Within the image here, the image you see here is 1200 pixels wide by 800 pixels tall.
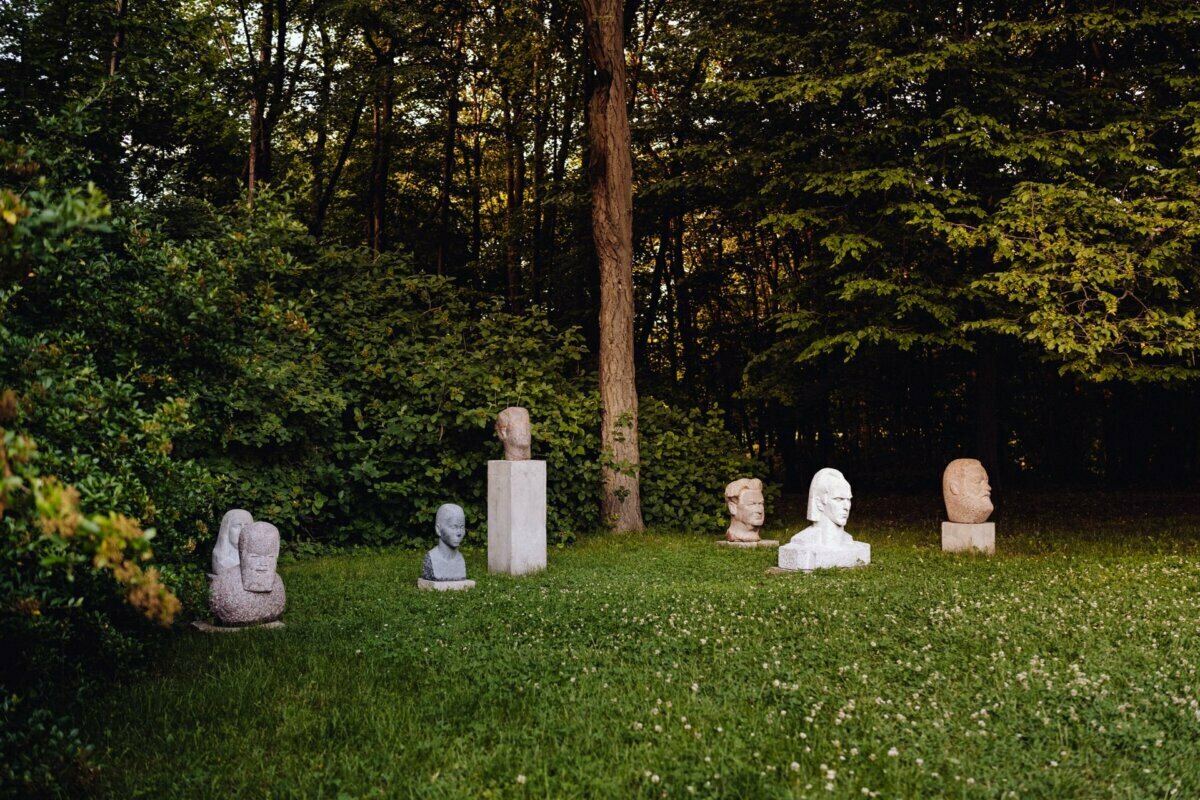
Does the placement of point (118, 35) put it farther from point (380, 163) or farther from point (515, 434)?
point (380, 163)

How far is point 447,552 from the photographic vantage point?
950 cm

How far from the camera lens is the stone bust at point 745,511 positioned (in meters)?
12.9

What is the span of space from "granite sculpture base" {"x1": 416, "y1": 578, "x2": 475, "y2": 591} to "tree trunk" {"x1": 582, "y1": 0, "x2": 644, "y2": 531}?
4.93 metres

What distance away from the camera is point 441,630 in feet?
23.7

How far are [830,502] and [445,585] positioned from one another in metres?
4.98

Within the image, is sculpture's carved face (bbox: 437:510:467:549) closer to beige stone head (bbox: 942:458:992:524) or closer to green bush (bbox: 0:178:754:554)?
green bush (bbox: 0:178:754:554)

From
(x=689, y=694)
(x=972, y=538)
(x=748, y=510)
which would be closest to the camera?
(x=689, y=694)

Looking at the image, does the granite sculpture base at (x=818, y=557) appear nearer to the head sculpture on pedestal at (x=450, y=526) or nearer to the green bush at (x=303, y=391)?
the green bush at (x=303, y=391)

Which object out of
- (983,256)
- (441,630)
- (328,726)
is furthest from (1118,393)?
(328,726)

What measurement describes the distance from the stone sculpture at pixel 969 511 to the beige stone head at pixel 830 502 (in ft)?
5.60

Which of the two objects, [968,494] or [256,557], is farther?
[968,494]

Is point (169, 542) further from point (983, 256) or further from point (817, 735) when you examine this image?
point (983, 256)

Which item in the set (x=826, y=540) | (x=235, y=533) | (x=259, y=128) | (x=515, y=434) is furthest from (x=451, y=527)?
(x=259, y=128)

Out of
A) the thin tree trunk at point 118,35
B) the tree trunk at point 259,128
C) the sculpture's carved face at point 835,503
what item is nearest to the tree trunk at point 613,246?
the sculpture's carved face at point 835,503
